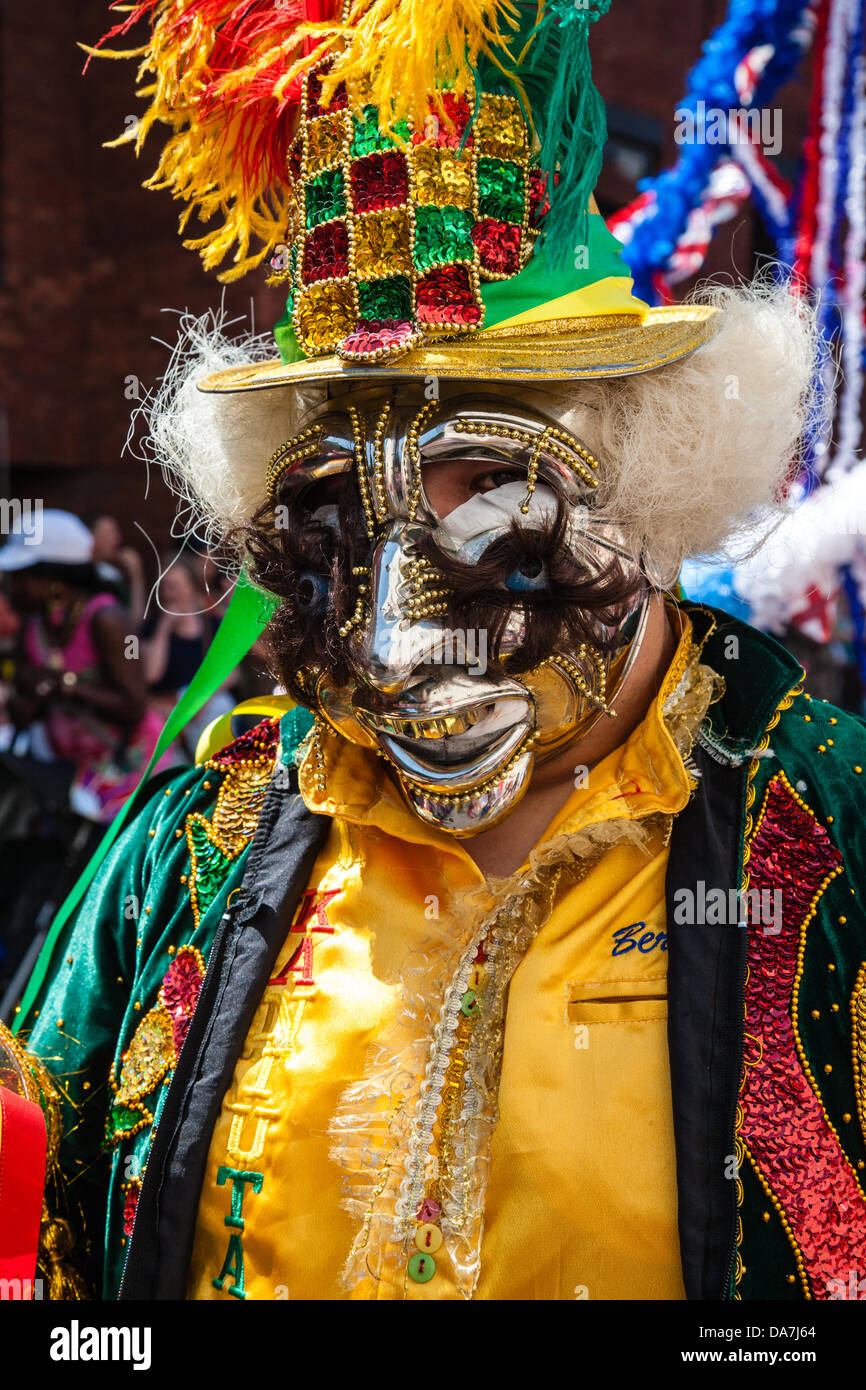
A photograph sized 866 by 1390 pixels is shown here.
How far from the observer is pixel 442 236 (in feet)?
5.90

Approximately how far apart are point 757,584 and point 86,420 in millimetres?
5562

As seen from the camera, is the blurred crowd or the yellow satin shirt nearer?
the yellow satin shirt

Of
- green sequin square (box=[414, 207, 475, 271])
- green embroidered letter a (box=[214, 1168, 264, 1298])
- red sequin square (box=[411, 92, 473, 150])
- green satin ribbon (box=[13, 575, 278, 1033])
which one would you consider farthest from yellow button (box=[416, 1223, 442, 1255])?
red sequin square (box=[411, 92, 473, 150])

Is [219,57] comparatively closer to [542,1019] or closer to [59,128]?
[542,1019]

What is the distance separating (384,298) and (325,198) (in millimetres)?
175

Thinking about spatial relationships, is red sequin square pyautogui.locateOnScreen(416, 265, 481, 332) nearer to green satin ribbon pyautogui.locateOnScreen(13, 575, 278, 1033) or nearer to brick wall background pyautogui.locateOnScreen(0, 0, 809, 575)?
green satin ribbon pyautogui.locateOnScreen(13, 575, 278, 1033)

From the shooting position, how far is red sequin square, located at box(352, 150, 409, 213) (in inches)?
71.1

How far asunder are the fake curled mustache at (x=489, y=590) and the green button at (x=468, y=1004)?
437mm

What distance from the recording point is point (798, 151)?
10578 millimetres

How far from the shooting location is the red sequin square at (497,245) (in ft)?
5.93

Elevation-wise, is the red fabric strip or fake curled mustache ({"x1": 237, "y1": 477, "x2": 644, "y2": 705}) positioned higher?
fake curled mustache ({"x1": 237, "y1": 477, "x2": 644, "y2": 705})

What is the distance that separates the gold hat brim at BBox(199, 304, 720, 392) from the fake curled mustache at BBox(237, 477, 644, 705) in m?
0.16

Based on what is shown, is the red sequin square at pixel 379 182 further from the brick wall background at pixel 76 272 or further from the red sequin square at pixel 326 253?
the brick wall background at pixel 76 272

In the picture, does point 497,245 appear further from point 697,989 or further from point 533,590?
point 697,989
